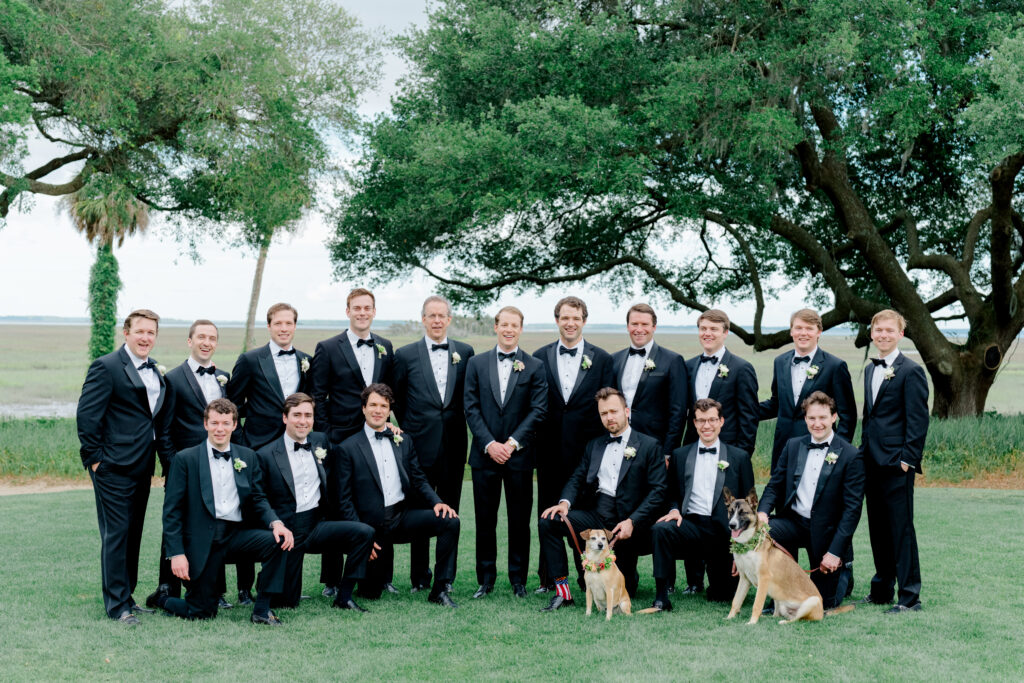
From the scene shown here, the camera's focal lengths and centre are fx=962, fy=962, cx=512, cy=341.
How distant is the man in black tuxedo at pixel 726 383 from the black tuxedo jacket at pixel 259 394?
2.91m

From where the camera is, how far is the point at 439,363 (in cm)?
712

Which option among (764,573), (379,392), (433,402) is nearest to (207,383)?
(379,392)

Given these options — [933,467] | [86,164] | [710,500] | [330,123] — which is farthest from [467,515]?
[330,123]

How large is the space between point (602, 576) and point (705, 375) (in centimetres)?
171

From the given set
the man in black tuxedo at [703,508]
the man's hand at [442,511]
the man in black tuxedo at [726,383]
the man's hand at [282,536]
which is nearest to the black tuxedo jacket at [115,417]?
the man's hand at [282,536]

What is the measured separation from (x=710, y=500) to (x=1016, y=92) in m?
8.89

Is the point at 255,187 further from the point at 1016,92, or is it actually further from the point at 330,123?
the point at 1016,92

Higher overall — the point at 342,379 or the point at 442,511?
the point at 342,379

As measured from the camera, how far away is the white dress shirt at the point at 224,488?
20.5ft

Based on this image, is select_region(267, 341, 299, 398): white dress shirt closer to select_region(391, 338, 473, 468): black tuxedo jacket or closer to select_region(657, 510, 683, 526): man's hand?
select_region(391, 338, 473, 468): black tuxedo jacket

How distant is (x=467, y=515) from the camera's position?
1182 cm

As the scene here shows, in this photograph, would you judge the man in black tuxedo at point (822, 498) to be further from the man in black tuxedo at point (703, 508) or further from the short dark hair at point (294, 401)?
the short dark hair at point (294, 401)

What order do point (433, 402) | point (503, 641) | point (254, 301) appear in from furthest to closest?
1. point (254, 301)
2. point (433, 402)
3. point (503, 641)

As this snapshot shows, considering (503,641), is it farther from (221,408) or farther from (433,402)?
(221,408)
